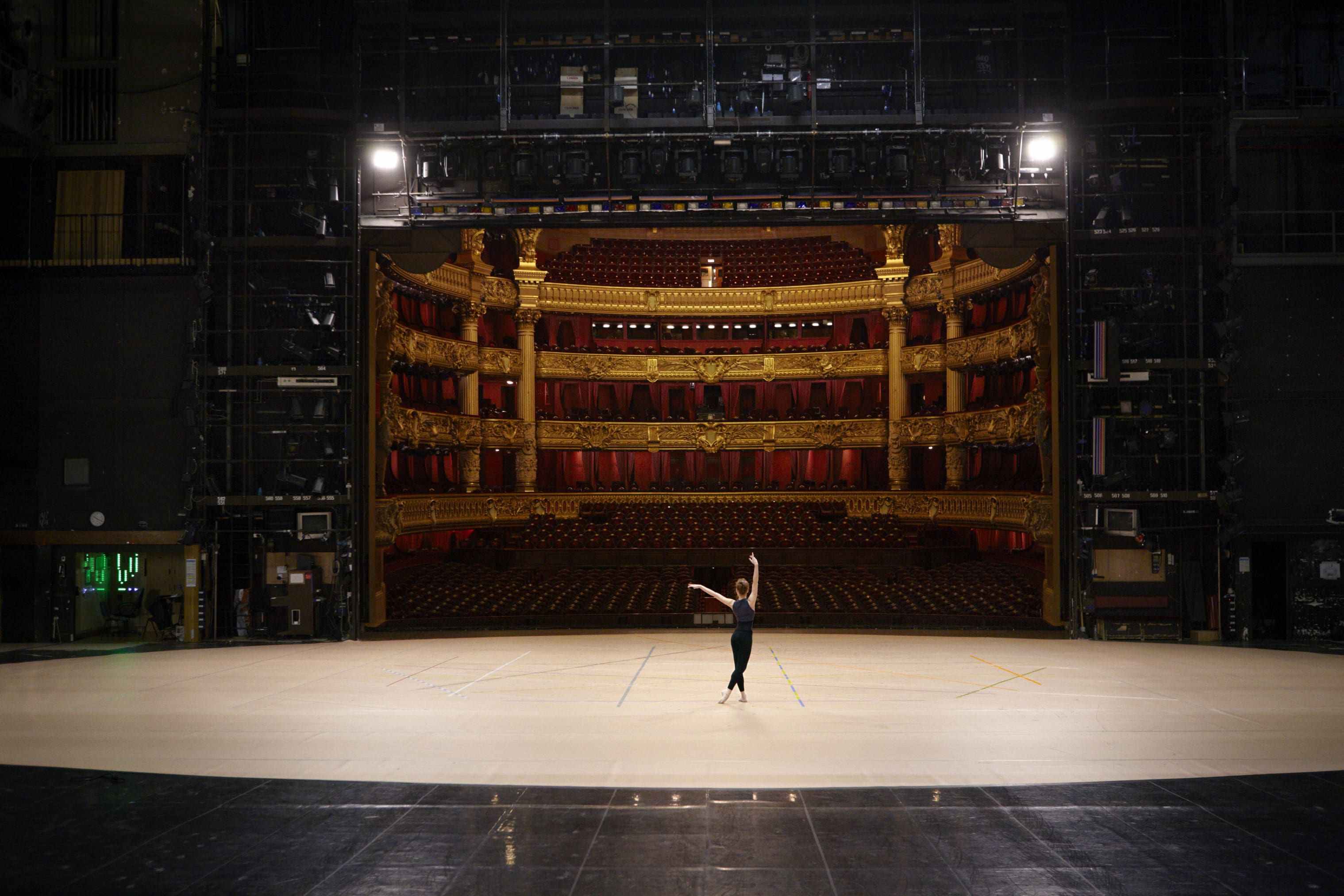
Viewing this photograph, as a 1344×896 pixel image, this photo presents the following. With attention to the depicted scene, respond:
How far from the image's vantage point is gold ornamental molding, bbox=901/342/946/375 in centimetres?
3919

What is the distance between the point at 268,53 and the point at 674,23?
9467 millimetres

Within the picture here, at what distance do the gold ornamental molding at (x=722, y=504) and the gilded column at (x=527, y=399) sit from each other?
1134 millimetres

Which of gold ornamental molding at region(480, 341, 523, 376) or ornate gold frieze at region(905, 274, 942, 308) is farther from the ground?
ornate gold frieze at region(905, 274, 942, 308)

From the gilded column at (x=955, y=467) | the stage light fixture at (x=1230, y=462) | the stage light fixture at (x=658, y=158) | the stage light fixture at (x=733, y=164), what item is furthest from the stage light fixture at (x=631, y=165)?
the gilded column at (x=955, y=467)

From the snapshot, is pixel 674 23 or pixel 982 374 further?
pixel 982 374

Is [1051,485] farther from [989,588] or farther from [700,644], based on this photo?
[700,644]

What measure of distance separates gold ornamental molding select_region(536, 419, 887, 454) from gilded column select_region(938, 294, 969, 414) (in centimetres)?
394

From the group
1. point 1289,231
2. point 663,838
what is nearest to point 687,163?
point 1289,231

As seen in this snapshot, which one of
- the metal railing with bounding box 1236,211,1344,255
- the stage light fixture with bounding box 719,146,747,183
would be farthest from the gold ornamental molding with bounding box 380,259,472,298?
the metal railing with bounding box 1236,211,1344,255

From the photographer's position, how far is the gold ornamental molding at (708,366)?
41.8 meters

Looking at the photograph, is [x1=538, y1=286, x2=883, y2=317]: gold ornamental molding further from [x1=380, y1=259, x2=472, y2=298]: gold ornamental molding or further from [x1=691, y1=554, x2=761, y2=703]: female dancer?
[x1=691, y1=554, x2=761, y2=703]: female dancer

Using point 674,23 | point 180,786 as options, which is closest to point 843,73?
point 674,23

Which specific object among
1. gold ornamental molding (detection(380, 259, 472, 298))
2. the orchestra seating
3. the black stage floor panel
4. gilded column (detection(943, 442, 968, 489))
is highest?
the orchestra seating

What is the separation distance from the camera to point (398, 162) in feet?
80.5
